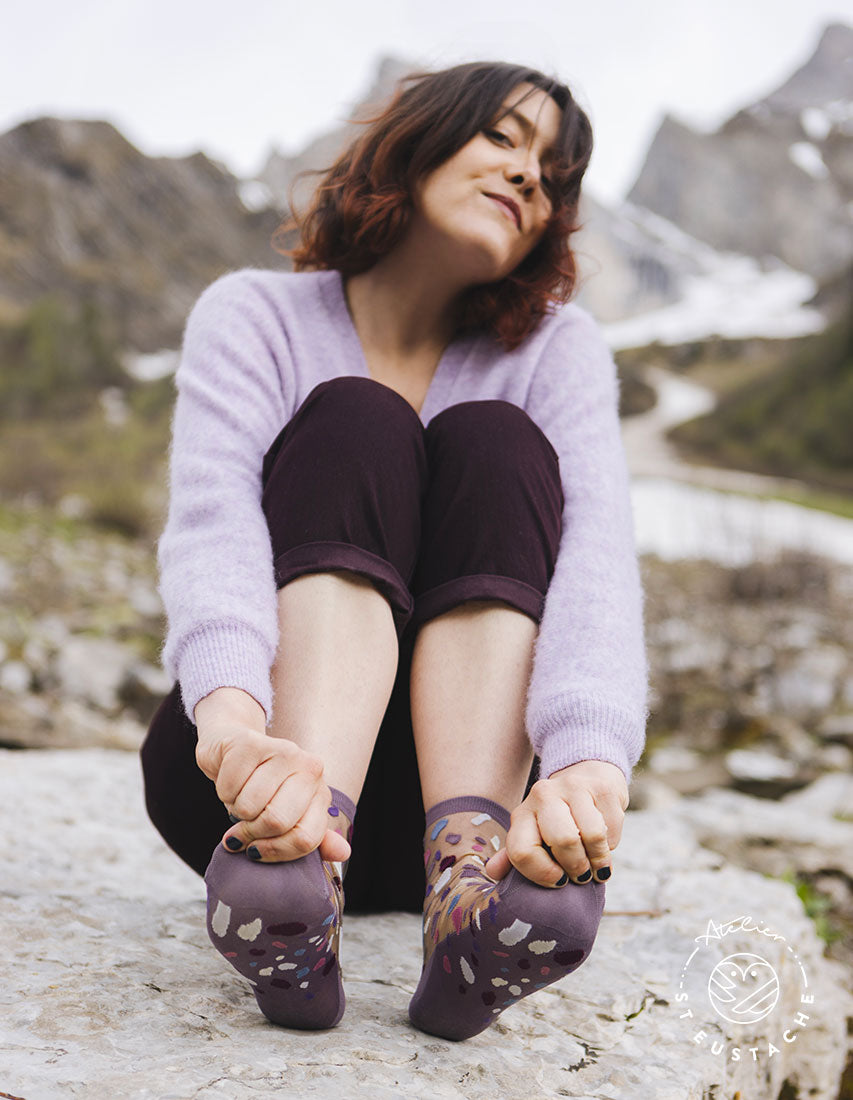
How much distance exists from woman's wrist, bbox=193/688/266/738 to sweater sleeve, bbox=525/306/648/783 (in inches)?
8.7

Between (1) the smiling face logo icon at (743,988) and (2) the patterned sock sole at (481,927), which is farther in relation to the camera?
(1) the smiling face logo icon at (743,988)

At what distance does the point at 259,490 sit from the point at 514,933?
0.49 metres

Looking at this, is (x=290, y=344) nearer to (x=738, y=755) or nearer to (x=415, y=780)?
(x=415, y=780)

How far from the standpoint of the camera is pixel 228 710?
0.70 m

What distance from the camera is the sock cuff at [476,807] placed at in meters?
0.77

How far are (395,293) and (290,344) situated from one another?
0.16m

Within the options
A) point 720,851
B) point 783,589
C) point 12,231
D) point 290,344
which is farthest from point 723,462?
point 12,231

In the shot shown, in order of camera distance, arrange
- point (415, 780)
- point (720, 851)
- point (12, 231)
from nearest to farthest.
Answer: point (415, 780) → point (720, 851) → point (12, 231)

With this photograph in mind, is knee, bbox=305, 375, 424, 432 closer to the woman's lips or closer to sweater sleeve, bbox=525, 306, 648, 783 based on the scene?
sweater sleeve, bbox=525, 306, 648, 783

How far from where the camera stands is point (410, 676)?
0.86 meters

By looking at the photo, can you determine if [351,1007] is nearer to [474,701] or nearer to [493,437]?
[474,701]

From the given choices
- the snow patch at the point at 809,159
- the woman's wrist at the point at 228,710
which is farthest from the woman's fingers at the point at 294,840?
the snow patch at the point at 809,159

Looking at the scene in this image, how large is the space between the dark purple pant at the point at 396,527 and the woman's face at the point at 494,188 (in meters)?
0.25

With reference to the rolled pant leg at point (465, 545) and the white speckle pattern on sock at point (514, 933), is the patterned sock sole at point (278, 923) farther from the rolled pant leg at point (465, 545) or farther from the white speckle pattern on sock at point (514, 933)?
the rolled pant leg at point (465, 545)
